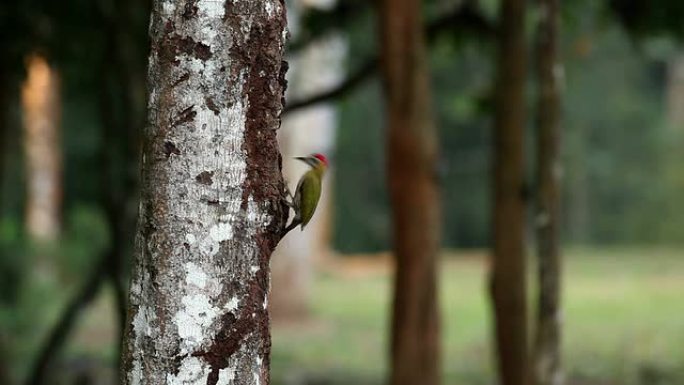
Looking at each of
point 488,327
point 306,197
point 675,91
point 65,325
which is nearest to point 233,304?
point 306,197

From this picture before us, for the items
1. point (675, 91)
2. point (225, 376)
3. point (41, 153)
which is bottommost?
point (225, 376)

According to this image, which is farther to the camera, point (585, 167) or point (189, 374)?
point (585, 167)

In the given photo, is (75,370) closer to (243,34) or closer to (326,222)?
(243,34)

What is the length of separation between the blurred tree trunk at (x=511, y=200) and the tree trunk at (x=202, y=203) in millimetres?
4459

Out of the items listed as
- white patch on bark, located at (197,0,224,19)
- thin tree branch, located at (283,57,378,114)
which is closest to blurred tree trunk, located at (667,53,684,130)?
thin tree branch, located at (283,57,378,114)

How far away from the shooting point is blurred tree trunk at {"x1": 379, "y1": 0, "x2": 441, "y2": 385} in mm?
6605

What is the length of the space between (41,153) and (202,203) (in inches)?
617

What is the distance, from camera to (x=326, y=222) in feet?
87.6

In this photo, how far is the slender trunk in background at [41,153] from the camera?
1693cm

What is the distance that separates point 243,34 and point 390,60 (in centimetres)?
396

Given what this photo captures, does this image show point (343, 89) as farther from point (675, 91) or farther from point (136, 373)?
point (675, 91)

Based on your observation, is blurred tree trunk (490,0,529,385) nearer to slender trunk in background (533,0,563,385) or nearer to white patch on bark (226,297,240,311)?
slender trunk in background (533,0,563,385)

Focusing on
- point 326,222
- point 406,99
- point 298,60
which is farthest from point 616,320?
point 326,222

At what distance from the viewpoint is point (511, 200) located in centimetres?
704
